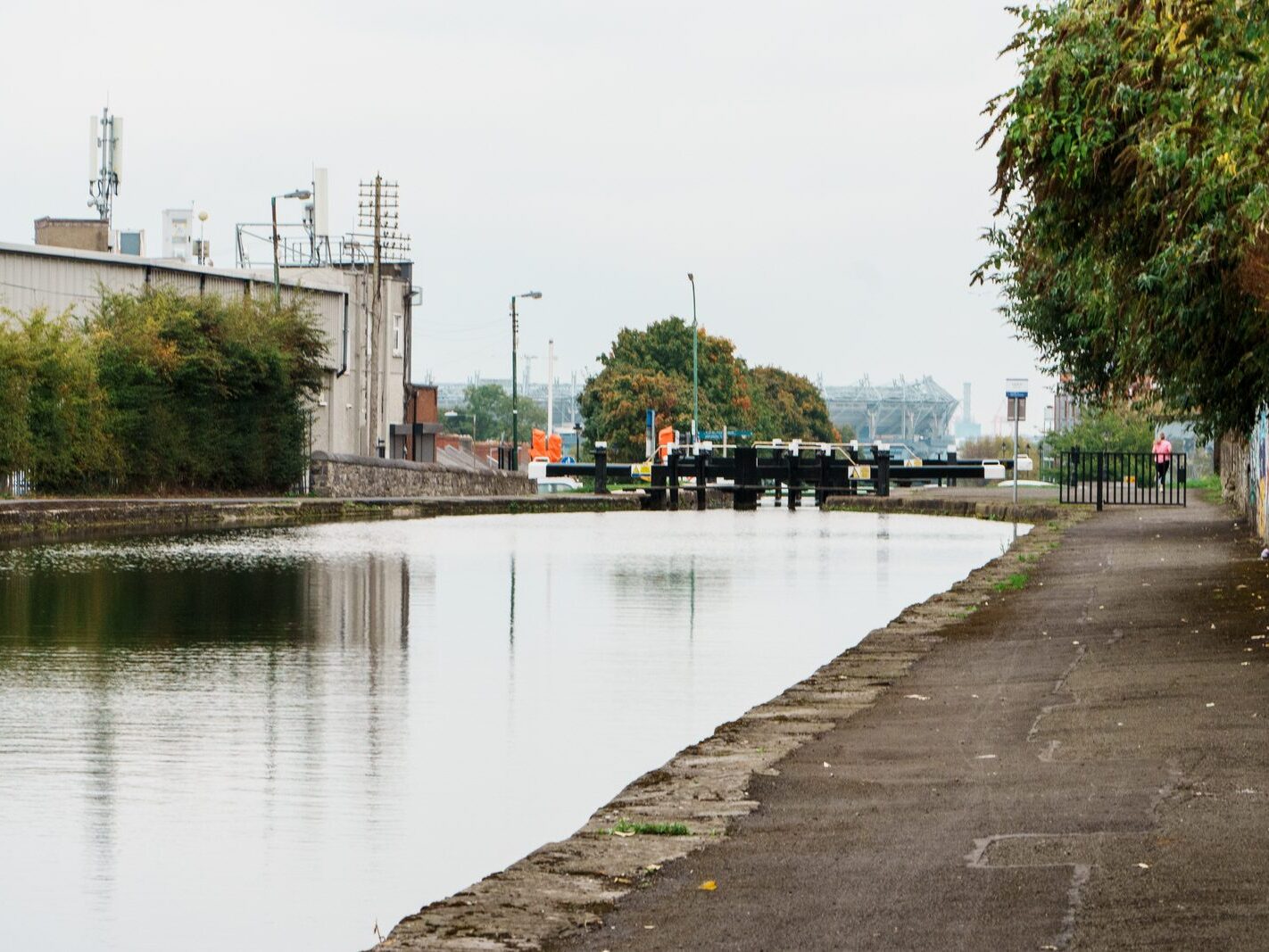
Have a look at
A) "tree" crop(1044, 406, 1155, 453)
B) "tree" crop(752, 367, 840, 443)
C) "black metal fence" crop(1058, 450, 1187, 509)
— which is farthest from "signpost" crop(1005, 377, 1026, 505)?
"tree" crop(752, 367, 840, 443)

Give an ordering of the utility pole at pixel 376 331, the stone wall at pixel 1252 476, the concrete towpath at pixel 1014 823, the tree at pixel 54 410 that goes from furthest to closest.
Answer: the utility pole at pixel 376 331 < the tree at pixel 54 410 < the stone wall at pixel 1252 476 < the concrete towpath at pixel 1014 823

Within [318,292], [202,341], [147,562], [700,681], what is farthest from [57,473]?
[700,681]

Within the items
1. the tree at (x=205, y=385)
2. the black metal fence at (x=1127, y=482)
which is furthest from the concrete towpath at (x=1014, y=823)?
the tree at (x=205, y=385)

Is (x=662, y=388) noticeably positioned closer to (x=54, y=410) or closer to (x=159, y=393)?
(x=159, y=393)

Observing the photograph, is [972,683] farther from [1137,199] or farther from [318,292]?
[318,292]

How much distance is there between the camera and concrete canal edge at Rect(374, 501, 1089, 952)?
5.91 m

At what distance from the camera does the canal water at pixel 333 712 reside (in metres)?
Result: 7.47

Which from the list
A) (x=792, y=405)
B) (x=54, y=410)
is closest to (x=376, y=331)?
(x=54, y=410)

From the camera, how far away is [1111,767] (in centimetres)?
850

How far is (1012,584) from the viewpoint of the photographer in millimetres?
20531

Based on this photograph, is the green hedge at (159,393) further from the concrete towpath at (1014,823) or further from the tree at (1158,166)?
the concrete towpath at (1014,823)

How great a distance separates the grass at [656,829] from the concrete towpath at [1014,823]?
23 centimetres

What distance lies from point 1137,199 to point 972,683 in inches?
149

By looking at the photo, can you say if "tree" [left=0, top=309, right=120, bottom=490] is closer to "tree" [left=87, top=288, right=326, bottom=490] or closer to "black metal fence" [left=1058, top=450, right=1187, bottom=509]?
"tree" [left=87, top=288, right=326, bottom=490]
